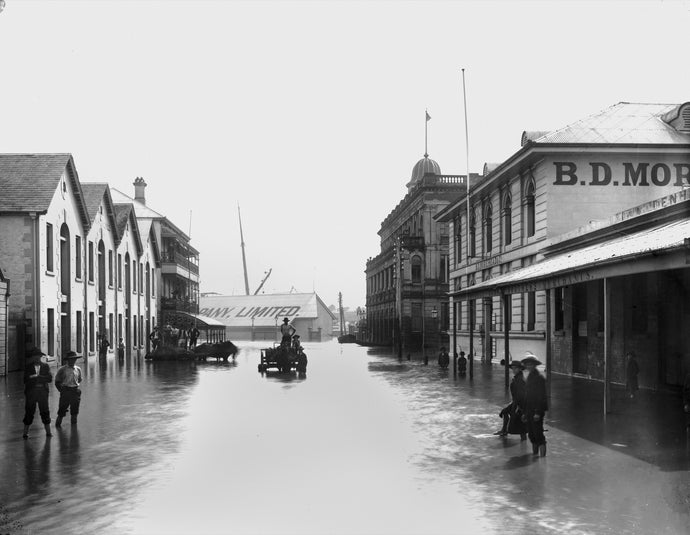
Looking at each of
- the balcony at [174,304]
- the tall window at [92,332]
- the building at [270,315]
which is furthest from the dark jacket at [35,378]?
the building at [270,315]

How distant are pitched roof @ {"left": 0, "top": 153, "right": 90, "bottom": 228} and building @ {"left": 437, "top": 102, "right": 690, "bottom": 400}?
16771 millimetres

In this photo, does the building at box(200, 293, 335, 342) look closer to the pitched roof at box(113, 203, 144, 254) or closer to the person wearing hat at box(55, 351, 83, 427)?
the pitched roof at box(113, 203, 144, 254)

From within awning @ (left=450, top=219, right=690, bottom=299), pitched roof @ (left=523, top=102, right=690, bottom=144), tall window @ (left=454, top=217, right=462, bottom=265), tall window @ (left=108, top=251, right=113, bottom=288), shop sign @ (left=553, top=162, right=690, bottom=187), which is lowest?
awning @ (left=450, top=219, right=690, bottom=299)

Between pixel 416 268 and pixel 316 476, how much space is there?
2012 inches

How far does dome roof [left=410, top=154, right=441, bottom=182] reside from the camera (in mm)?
68950

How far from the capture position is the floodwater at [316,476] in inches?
266

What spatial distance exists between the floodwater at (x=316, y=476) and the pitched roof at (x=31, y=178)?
48.4ft

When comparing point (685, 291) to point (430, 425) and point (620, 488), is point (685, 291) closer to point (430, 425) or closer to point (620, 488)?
point (430, 425)

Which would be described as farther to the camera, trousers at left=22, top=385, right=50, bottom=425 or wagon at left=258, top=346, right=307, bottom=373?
wagon at left=258, top=346, right=307, bottom=373

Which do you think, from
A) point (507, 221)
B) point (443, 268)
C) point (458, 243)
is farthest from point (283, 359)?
point (443, 268)

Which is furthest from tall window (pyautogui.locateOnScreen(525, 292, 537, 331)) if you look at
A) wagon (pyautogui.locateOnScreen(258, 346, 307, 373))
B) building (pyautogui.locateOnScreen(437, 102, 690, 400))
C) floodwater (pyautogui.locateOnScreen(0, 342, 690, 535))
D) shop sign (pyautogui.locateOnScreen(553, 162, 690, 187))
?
floodwater (pyautogui.locateOnScreen(0, 342, 690, 535))

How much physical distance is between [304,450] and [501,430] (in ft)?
11.7

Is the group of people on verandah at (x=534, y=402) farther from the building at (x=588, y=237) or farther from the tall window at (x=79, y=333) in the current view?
the tall window at (x=79, y=333)

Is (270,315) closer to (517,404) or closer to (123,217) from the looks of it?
(123,217)
